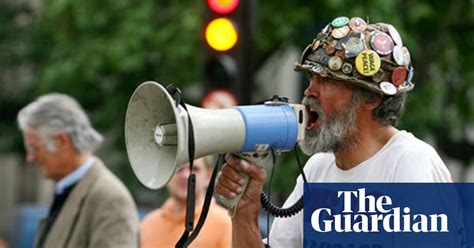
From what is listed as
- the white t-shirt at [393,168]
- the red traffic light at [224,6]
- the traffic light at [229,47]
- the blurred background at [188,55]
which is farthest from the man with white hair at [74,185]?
the blurred background at [188,55]

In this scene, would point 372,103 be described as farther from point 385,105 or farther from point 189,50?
point 189,50

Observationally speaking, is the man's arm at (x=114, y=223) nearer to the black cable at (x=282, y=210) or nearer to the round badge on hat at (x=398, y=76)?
the black cable at (x=282, y=210)

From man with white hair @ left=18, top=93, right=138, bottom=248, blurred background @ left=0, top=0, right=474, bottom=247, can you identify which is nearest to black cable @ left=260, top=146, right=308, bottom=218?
man with white hair @ left=18, top=93, right=138, bottom=248

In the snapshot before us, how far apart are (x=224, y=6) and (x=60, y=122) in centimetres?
236

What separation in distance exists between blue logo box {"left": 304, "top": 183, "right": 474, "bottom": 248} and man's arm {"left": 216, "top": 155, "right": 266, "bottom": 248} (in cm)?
18

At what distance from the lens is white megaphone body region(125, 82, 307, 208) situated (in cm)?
391

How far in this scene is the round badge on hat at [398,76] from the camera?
13.4 feet

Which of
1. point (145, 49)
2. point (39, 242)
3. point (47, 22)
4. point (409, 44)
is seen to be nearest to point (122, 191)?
point (39, 242)

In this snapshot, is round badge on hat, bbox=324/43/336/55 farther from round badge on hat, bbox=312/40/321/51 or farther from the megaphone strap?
the megaphone strap

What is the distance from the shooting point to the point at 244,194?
4125 mm

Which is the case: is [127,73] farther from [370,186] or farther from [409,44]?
[370,186]

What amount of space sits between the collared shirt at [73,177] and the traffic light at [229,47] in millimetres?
2286

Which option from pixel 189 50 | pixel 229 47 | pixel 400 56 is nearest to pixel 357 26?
pixel 400 56

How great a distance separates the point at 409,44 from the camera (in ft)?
37.2
